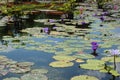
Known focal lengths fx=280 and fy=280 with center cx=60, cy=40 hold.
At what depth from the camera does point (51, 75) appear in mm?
4660

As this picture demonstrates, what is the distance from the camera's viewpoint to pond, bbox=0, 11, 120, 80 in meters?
4.82

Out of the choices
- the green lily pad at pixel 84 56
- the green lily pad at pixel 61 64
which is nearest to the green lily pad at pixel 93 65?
the green lily pad at pixel 61 64

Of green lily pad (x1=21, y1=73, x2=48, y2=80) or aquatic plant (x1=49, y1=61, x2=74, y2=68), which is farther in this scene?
aquatic plant (x1=49, y1=61, x2=74, y2=68)

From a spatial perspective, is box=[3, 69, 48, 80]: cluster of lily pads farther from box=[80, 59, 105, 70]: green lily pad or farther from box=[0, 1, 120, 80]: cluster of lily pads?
box=[80, 59, 105, 70]: green lily pad

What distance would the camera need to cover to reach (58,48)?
636cm

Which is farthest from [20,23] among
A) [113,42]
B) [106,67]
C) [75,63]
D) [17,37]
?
[106,67]

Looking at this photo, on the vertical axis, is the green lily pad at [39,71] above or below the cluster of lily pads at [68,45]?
below

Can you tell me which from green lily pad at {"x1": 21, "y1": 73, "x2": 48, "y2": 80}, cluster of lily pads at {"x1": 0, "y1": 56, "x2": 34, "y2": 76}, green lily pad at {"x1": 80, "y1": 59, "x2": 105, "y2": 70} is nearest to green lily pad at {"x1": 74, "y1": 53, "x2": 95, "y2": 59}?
green lily pad at {"x1": 80, "y1": 59, "x2": 105, "y2": 70}

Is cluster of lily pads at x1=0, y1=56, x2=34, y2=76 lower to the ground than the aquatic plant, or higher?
higher

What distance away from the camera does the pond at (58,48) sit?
4.82 metres

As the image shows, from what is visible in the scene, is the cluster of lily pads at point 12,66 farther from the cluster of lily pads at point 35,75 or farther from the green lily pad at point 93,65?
the green lily pad at point 93,65

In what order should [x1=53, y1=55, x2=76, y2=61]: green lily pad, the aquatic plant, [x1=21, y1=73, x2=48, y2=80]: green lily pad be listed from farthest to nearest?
[x1=53, y1=55, x2=76, y2=61]: green lily pad, the aquatic plant, [x1=21, y1=73, x2=48, y2=80]: green lily pad

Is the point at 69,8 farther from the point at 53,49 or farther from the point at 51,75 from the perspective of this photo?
the point at 51,75

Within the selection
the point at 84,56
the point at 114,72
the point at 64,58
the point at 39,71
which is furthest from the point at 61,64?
the point at 114,72
